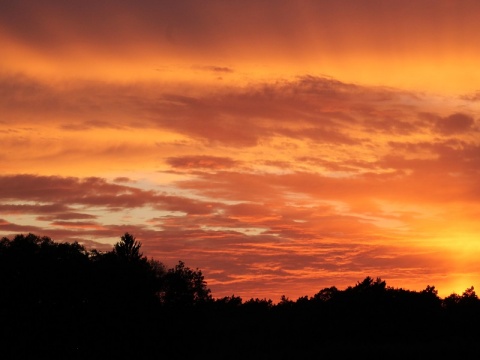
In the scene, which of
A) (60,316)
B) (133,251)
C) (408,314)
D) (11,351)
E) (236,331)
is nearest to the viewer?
(11,351)

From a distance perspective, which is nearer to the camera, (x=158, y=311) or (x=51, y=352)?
(x=51, y=352)

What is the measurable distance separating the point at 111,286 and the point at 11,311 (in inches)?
447

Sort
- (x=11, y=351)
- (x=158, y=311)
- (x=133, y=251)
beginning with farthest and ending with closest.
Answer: (x=133, y=251) → (x=158, y=311) → (x=11, y=351)

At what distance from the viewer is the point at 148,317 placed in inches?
3236

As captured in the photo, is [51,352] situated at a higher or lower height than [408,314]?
lower

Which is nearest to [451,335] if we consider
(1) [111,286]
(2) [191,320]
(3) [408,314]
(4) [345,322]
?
(3) [408,314]

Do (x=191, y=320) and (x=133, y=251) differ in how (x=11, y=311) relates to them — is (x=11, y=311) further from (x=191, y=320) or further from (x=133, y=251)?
(x=133, y=251)

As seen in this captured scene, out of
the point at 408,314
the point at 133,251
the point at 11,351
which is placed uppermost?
the point at 133,251

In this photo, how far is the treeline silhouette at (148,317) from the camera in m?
76.6

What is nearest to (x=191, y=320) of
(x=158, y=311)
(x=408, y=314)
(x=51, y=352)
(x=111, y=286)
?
(x=158, y=311)

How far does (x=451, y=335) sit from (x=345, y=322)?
1378cm

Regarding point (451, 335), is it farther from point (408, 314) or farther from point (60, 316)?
point (60, 316)

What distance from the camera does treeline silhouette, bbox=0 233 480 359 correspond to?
76625 mm

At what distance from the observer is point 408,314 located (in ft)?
297
